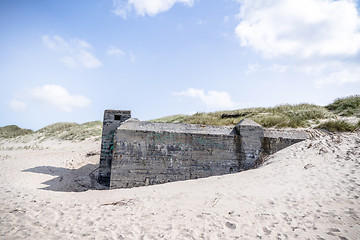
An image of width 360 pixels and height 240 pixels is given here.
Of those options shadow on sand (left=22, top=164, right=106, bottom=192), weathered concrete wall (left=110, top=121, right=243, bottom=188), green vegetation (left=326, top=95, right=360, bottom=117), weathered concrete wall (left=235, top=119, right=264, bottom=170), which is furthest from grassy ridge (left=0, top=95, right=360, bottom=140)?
Result: shadow on sand (left=22, top=164, right=106, bottom=192)

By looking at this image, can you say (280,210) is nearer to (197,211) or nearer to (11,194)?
(197,211)

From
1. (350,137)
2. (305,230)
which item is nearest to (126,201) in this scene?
(305,230)

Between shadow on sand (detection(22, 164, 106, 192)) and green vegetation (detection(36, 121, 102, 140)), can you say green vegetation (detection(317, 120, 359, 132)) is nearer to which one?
shadow on sand (detection(22, 164, 106, 192))

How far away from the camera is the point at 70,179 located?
396 inches

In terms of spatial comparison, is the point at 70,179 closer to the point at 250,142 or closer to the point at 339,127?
the point at 250,142

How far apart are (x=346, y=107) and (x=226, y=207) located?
654 inches

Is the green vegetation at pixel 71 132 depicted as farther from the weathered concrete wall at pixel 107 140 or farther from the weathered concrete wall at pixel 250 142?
the weathered concrete wall at pixel 250 142

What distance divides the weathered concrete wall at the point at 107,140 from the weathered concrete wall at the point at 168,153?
2065mm

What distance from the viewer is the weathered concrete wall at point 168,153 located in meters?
7.34

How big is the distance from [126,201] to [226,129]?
4810 mm

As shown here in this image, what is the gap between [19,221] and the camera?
451 cm

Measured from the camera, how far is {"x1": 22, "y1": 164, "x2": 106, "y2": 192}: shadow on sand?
352 inches

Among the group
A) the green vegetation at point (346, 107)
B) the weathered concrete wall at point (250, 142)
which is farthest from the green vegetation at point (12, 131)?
the green vegetation at point (346, 107)

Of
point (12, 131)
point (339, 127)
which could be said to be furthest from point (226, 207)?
point (12, 131)
